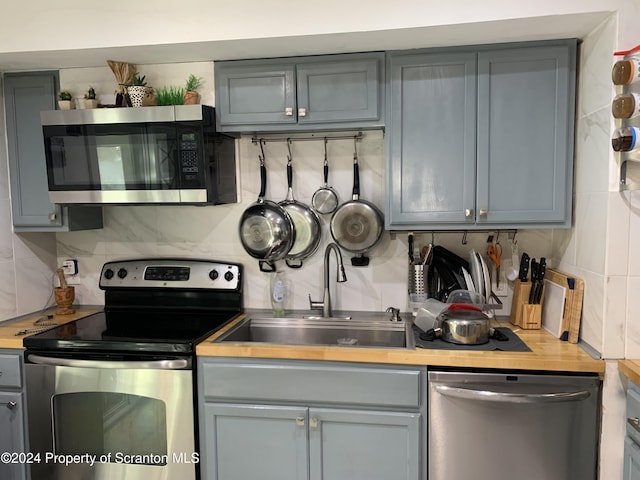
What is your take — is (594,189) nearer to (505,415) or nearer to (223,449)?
(505,415)

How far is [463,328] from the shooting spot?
1974mm

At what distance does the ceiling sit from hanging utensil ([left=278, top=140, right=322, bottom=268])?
0.54 meters

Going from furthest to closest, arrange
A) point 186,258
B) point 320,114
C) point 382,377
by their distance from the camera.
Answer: point 186,258 < point 320,114 < point 382,377

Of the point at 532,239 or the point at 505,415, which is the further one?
the point at 532,239

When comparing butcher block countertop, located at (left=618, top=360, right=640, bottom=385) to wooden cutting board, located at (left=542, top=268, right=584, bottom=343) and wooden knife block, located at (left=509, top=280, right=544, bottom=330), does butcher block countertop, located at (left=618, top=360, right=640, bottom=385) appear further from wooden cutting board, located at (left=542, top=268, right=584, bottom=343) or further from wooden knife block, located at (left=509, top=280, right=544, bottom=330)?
wooden knife block, located at (left=509, top=280, right=544, bottom=330)

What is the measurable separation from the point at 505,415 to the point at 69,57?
237 cm

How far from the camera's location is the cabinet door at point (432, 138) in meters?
2.08

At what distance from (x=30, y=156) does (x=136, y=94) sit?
2.18 ft

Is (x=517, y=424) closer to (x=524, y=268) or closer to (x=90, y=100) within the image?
(x=524, y=268)

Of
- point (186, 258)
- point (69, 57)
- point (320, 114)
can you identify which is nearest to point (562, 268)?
point (320, 114)

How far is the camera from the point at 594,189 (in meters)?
A: 1.87

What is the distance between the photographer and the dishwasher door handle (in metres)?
1.78

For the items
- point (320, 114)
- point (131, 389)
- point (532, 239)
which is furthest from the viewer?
point (532, 239)

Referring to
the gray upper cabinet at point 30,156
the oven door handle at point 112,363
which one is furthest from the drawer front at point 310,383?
the gray upper cabinet at point 30,156
